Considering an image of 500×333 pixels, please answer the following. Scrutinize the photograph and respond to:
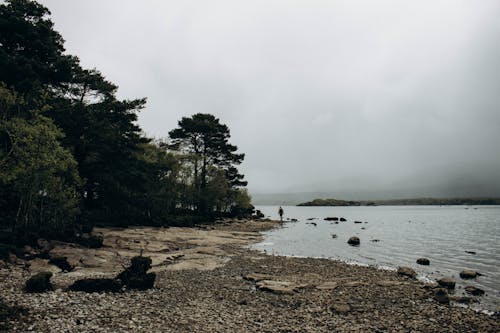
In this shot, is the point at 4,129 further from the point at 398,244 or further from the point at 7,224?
the point at 398,244

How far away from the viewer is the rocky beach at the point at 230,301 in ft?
39.8

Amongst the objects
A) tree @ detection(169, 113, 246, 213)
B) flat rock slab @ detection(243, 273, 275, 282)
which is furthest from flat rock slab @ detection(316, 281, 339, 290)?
tree @ detection(169, 113, 246, 213)

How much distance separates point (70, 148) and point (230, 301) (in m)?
27.8

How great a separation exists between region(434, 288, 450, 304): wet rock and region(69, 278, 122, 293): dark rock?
1750cm

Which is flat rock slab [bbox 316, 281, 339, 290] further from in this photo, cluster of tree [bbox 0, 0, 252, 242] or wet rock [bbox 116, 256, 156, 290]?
cluster of tree [bbox 0, 0, 252, 242]

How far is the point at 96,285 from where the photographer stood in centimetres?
1548

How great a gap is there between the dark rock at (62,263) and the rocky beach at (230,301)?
33 cm

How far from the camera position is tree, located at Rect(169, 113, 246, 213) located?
2665 inches

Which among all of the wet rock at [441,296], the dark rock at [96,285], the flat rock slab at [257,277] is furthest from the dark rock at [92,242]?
the wet rock at [441,296]

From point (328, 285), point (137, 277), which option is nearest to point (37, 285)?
point (137, 277)

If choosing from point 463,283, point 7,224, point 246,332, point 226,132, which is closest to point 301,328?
point 246,332

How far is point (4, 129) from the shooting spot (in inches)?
899

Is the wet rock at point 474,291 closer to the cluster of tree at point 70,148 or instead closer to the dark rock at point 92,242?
the dark rock at point 92,242

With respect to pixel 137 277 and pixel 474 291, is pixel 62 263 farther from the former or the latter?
pixel 474 291
